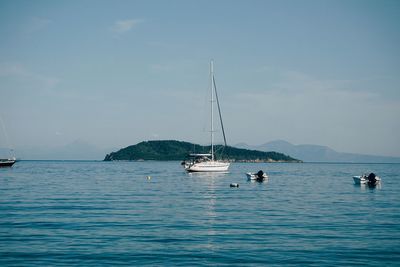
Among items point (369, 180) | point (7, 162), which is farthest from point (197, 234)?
point (7, 162)


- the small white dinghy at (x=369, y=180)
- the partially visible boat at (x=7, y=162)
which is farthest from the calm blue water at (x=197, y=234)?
the partially visible boat at (x=7, y=162)

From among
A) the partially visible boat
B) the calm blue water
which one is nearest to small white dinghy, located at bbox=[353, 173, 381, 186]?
the calm blue water

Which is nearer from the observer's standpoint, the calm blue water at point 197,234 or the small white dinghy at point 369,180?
the calm blue water at point 197,234

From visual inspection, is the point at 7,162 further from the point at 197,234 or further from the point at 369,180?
the point at 197,234

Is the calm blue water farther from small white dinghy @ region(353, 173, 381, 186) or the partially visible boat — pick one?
the partially visible boat

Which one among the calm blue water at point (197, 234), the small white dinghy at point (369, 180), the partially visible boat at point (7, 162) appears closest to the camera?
the calm blue water at point (197, 234)

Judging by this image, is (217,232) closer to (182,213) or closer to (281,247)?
(281,247)

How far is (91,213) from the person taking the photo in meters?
35.4

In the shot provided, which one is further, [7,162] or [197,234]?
[7,162]

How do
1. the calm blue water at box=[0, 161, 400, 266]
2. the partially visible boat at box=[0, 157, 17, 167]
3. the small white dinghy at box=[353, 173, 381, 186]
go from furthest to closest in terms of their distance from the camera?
the partially visible boat at box=[0, 157, 17, 167] → the small white dinghy at box=[353, 173, 381, 186] → the calm blue water at box=[0, 161, 400, 266]

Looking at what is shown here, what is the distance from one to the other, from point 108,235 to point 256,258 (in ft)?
30.9

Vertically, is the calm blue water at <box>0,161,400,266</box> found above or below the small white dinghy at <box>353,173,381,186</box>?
below

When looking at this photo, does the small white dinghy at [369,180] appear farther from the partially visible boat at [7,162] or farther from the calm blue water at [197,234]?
the partially visible boat at [7,162]

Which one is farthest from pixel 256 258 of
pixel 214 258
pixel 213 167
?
pixel 213 167
